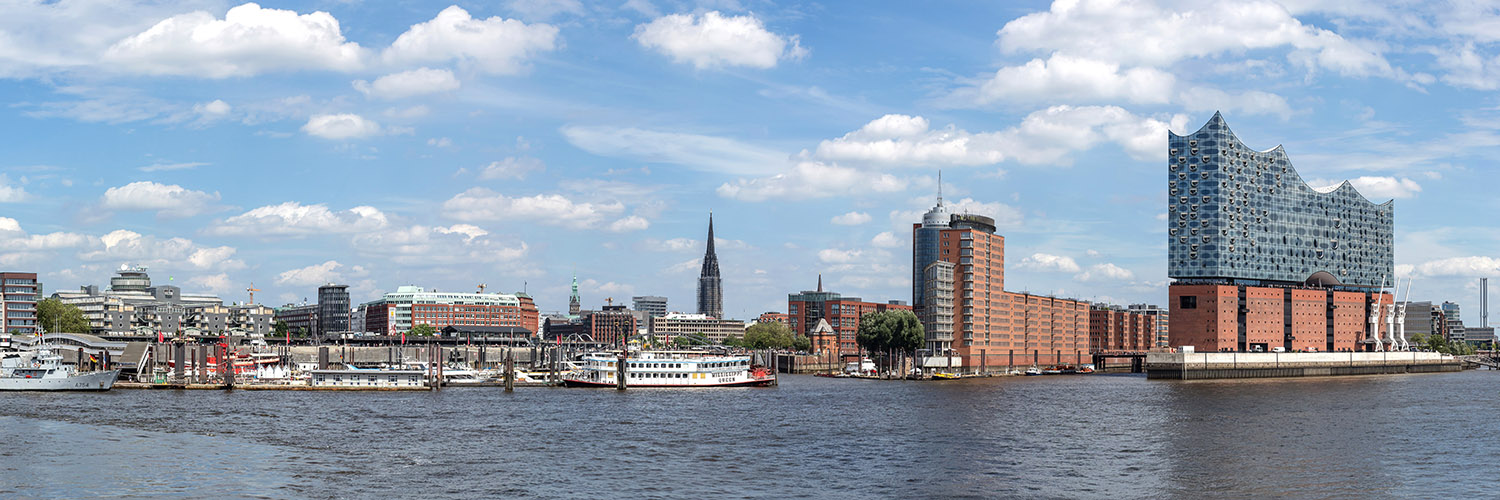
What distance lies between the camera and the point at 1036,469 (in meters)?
69.0

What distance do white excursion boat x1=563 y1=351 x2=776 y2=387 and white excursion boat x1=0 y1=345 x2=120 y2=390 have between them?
52983 millimetres

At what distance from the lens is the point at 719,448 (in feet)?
258

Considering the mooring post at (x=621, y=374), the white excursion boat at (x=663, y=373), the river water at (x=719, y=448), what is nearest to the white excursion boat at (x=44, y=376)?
the river water at (x=719, y=448)

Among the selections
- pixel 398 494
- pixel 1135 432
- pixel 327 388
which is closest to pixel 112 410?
pixel 327 388

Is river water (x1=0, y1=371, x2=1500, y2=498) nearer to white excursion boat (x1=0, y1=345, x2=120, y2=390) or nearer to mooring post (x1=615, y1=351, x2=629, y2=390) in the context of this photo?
white excursion boat (x1=0, y1=345, x2=120, y2=390)

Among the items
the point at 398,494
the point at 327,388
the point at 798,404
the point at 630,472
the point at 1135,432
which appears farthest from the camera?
the point at 327,388

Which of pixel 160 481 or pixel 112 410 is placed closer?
pixel 160 481

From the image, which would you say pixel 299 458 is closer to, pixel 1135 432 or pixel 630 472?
pixel 630 472

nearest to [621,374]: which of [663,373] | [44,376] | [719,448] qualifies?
[663,373]

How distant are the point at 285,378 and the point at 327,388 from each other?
382 inches

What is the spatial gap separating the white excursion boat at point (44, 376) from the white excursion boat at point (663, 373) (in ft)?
174

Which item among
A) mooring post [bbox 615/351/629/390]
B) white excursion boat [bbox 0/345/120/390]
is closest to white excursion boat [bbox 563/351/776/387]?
mooring post [bbox 615/351/629/390]

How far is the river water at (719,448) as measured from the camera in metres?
60.8

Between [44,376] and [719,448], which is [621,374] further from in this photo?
[719,448]
